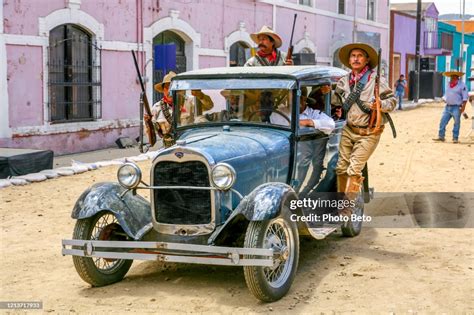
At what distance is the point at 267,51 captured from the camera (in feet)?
27.2

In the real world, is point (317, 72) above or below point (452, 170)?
above

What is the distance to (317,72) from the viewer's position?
702 centimetres

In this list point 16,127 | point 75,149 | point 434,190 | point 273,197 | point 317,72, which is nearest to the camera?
point 273,197

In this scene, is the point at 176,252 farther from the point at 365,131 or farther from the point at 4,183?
the point at 4,183

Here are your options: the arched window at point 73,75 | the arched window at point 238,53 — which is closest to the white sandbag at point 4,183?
the arched window at point 73,75

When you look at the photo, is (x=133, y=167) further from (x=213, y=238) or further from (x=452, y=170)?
(x=452, y=170)

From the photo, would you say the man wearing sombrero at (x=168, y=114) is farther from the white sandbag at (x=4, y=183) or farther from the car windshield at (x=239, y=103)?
the white sandbag at (x=4, y=183)

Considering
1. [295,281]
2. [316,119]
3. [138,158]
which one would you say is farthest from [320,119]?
[138,158]

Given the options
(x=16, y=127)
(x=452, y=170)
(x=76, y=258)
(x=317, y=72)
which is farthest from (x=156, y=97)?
(x=76, y=258)

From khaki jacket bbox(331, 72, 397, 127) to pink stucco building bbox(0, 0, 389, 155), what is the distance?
8.10 metres

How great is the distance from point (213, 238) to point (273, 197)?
557mm

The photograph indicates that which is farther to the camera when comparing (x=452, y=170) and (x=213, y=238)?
(x=452, y=170)

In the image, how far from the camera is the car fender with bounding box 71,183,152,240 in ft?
19.0

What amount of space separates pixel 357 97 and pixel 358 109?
125 millimetres
